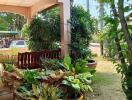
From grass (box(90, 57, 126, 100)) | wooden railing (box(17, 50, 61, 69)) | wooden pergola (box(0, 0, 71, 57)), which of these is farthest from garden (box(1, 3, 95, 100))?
grass (box(90, 57, 126, 100))

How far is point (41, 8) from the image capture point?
37.5ft

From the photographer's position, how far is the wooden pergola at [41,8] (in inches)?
374

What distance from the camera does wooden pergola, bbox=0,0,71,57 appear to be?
9500 millimetres

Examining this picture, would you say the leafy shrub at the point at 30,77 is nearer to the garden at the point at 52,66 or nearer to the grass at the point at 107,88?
the garden at the point at 52,66

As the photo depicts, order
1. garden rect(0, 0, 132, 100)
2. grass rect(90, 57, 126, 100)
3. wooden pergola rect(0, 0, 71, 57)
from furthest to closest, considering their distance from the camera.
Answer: wooden pergola rect(0, 0, 71, 57) → grass rect(90, 57, 126, 100) → garden rect(0, 0, 132, 100)

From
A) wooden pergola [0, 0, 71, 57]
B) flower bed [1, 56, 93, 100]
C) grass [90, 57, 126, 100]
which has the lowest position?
grass [90, 57, 126, 100]

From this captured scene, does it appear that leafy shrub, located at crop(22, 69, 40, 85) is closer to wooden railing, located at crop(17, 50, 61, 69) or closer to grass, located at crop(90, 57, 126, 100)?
grass, located at crop(90, 57, 126, 100)

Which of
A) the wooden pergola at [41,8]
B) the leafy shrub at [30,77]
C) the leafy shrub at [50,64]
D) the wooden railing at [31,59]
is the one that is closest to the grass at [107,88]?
the leafy shrub at [50,64]

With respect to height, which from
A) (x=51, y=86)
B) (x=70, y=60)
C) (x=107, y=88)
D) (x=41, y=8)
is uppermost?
(x=41, y=8)

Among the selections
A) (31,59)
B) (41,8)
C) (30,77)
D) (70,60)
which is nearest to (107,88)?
(70,60)

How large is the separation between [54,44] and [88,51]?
186 cm

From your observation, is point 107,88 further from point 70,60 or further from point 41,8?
point 41,8

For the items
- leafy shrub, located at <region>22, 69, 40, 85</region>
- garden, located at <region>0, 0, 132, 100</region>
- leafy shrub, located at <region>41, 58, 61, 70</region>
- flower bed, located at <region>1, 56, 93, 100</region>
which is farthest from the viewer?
leafy shrub, located at <region>41, 58, 61, 70</region>

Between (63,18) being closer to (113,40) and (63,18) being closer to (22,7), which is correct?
(22,7)
